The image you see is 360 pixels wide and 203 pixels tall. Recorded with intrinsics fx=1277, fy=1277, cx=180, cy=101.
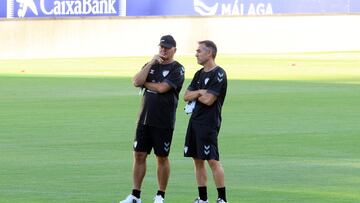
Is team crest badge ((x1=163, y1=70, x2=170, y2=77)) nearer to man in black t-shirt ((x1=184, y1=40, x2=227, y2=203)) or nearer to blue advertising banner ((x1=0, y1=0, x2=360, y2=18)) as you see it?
man in black t-shirt ((x1=184, y1=40, x2=227, y2=203))

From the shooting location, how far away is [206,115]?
13.7 metres

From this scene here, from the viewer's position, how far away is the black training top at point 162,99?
14070mm

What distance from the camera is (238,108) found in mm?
27000

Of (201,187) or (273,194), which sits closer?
(201,187)

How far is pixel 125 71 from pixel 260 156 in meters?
21.4

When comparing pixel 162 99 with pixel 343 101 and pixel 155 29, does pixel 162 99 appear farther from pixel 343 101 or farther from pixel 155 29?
pixel 155 29

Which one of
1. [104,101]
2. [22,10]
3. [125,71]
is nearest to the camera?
[104,101]

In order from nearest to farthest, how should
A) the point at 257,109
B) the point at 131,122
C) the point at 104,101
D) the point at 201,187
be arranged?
the point at 201,187, the point at 131,122, the point at 257,109, the point at 104,101

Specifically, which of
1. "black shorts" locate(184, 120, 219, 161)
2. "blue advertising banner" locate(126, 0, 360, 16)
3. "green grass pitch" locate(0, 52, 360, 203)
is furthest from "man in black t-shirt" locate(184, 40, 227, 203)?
"blue advertising banner" locate(126, 0, 360, 16)

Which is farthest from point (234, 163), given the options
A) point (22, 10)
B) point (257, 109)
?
point (22, 10)

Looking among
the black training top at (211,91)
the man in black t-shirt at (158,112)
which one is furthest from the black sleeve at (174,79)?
the black training top at (211,91)

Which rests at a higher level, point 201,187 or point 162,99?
point 162,99

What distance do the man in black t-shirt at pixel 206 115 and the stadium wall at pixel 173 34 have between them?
32390 mm

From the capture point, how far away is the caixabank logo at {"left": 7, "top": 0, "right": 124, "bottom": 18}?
46.9 m
